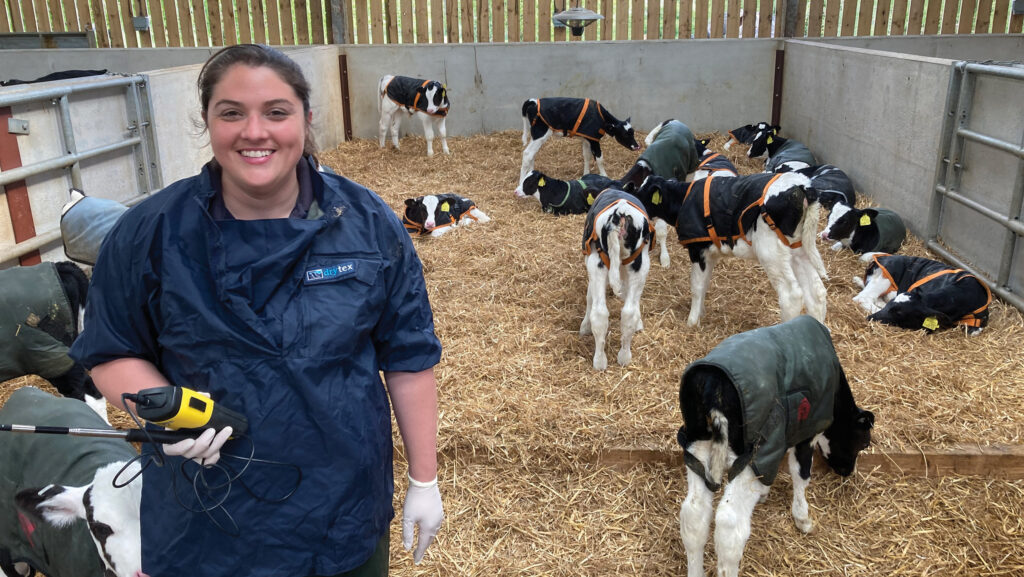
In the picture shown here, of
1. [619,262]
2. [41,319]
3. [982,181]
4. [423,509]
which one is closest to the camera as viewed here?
[423,509]

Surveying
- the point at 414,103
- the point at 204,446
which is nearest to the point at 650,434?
the point at 204,446

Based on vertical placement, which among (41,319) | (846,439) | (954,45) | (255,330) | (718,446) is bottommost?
(846,439)

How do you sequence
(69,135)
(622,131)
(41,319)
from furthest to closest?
(622,131)
(69,135)
(41,319)

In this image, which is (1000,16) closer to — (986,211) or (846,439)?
(986,211)

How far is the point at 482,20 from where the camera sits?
14.4 metres

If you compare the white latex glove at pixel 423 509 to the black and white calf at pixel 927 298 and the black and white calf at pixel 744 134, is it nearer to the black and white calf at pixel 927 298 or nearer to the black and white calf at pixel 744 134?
the black and white calf at pixel 927 298

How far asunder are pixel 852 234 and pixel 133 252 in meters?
7.32

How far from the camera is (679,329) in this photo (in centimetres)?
627

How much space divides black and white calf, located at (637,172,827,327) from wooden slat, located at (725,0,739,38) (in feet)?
27.9

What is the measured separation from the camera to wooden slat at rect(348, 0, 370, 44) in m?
14.3

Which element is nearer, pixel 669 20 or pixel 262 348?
pixel 262 348

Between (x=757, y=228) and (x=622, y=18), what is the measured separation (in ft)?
30.3

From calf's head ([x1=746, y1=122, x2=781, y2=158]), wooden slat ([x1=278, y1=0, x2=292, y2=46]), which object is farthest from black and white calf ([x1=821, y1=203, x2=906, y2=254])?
wooden slat ([x1=278, y1=0, x2=292, y2=46])

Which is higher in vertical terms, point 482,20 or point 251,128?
point 482,20
